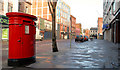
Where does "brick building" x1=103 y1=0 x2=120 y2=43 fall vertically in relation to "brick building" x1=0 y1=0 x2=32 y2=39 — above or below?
below

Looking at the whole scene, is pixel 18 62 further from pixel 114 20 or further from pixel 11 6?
pixel 11 6

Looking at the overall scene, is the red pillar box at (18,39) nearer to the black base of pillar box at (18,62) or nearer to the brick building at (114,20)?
the black base of pillar box at (18,62)

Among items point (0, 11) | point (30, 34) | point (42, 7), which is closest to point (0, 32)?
point (0, 11)

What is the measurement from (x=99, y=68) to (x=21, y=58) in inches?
125

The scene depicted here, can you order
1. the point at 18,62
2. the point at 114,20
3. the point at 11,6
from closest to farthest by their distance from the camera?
1. the point at 18,62
2. the point at 114,20
3. the point at 11,6

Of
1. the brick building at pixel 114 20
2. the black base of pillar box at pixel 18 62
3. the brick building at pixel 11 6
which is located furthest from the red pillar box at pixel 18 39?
the brick building at pixel 11 6

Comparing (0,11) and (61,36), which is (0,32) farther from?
(61,36)

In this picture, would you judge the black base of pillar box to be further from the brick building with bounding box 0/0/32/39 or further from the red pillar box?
the brick building with bounding box 0/0/32/39

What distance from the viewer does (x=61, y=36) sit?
71188 millimetres

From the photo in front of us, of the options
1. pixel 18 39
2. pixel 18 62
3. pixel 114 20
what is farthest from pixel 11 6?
pixel 18 62

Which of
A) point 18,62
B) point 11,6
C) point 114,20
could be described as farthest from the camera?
point 11,6

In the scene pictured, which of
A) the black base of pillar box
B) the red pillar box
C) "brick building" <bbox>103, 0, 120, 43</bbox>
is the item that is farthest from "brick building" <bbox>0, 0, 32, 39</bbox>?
the black base of pillar box

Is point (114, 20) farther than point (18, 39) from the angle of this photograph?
Yes

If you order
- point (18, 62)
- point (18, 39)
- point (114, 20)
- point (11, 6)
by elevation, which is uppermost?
point (11, 6)
